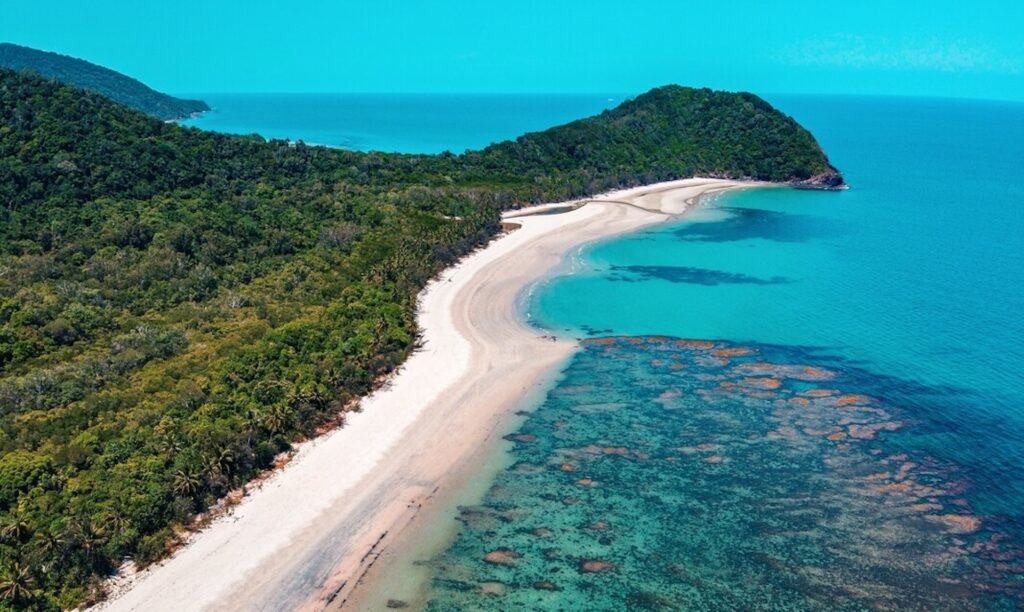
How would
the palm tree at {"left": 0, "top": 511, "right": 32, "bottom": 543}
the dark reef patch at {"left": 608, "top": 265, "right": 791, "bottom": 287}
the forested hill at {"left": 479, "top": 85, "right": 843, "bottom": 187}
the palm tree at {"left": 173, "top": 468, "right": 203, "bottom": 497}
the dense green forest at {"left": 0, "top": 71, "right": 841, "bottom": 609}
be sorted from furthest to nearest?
the forested hill at {"left": 479, "top": 85, "right": 843, "bottom": 187}
the dark reef patch at {"left": 608, "top": 265, "right": 791, "bottom": 287}
the palm tree at {"left": 173, "top": 468, "right": 203, "bottom": 497}
the dense green forest at {"left": 0, "top": 71, "right": 841, "bottom": 609}
the palm tree at {"left": 0, "top": 511, "right": 32, "bottom": 543}

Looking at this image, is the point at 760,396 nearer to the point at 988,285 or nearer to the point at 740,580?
the point at 740,580

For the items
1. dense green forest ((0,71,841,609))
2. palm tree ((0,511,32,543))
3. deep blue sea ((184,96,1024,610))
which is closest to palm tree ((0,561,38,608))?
dense green forest ((0,71,841,609))

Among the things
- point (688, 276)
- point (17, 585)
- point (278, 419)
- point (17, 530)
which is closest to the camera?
point (17, 585)

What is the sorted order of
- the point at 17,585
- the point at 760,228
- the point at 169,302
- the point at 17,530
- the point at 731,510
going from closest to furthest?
1. the point at 17,585
2. the point at 17,530
3. the point at 731,510
4. the point at 169,302
5. the point at 760,228

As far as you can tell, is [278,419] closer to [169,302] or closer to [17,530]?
[17,530]

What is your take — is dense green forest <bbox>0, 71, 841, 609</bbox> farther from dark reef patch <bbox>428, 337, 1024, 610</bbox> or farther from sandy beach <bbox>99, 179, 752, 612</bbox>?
dark reef patch <bbox>428, 337, 1024, 610</bbox>

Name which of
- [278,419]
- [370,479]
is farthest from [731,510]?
[278,419]
